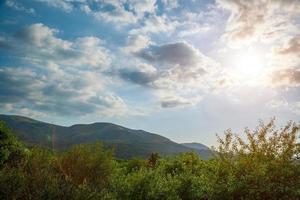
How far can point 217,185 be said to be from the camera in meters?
13.7

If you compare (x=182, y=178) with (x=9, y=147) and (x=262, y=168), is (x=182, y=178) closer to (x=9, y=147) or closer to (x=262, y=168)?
(x=262, y=168)

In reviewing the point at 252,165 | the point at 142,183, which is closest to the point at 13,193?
the point at 142,183

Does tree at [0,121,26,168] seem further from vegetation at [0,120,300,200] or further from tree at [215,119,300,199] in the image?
tree at [215,119,300,199]

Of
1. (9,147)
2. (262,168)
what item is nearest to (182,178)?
(262,168)

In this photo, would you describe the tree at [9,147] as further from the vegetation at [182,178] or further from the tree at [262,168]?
the tree at [262,168]

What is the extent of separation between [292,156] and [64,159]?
11.0 m

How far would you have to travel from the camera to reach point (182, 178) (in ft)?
45.0

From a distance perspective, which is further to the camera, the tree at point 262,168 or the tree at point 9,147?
the tree at point 9,147

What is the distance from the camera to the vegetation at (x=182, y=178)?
1045 cm

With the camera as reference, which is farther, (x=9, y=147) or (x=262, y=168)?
(x=9, y=147)

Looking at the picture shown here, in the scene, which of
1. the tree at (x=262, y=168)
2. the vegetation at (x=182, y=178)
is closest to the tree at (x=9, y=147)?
the vegetation at (x=182, y=178)

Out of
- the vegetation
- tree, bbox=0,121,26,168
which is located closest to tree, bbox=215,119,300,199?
the vegetation

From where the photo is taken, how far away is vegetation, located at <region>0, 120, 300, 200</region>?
10.5 m

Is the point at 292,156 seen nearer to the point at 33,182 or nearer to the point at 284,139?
the point at 284,139
